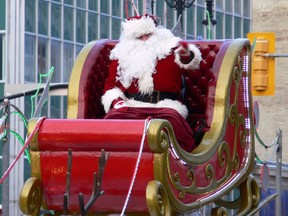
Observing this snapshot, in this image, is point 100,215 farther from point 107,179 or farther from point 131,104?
point 131,104

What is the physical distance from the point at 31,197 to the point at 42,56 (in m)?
27.7

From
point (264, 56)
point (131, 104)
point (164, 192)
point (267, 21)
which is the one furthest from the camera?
point (267, 21)

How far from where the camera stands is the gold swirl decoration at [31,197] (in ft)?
32.4

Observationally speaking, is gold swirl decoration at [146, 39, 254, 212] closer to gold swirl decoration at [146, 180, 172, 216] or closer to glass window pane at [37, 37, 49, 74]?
gold swirl decoration at [146, 180, 172, 216]

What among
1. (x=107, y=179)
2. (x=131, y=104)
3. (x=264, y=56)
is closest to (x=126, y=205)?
(x=107, y=179)

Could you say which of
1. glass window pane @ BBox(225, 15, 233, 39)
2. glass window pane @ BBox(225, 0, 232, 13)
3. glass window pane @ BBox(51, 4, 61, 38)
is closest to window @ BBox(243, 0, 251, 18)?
glass window pane @ BBox(225, 0, 232, 13)

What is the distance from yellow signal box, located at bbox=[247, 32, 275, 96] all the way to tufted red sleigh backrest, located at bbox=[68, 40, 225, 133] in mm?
10188

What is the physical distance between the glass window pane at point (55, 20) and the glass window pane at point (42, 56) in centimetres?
46

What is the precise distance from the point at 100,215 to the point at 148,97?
1.31 meters

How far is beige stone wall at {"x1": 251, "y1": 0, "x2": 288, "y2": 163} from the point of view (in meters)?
61.0

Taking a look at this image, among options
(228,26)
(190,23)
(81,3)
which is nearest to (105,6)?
(81,3)

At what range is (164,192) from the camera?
31.8 ft

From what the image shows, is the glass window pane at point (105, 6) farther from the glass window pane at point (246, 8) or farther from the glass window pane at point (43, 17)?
the glass window pane at point (246, 8)

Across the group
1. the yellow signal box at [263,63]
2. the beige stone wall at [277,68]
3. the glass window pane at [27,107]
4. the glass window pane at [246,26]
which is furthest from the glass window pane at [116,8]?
the beige stone wall at [277,68]
